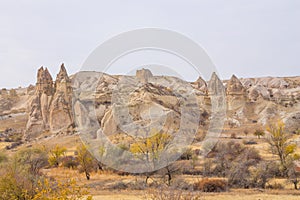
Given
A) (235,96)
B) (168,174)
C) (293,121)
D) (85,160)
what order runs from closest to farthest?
(168,174), (85,160), (293,121), (235,96)

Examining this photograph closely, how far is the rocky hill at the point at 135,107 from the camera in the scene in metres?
33.5

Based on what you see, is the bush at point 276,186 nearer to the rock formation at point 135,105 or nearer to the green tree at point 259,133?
the rock formation at point 135,105

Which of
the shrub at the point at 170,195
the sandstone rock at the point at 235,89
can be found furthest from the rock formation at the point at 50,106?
the shrub at the point at 170,195

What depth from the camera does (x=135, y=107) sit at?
35562 millimetres

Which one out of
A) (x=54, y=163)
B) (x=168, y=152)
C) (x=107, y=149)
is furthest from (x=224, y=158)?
(x=54, y=163)

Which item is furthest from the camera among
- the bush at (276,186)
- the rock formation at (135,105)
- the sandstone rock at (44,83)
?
the sandstone rock at (44,83)

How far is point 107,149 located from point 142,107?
37.6 ft

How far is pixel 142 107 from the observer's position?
35.3m

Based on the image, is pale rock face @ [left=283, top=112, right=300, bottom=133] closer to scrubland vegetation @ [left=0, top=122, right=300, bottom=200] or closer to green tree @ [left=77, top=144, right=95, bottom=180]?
scrubland vegetation @ [left=0, top=122, right=300, bottom=200]

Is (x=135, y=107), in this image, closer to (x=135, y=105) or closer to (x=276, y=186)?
(x=135, y=105)

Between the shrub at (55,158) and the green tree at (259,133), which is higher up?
the green tree at (259,133)

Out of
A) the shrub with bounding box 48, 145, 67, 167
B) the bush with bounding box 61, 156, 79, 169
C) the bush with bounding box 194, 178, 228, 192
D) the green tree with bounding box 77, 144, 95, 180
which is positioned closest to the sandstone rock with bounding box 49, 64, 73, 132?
the shrub with bounding box 48, 145, 67, 167

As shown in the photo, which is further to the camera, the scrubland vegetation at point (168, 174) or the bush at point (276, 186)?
the bush at point (276, 186)

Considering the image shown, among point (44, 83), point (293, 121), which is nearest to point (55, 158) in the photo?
point (44, 83)
